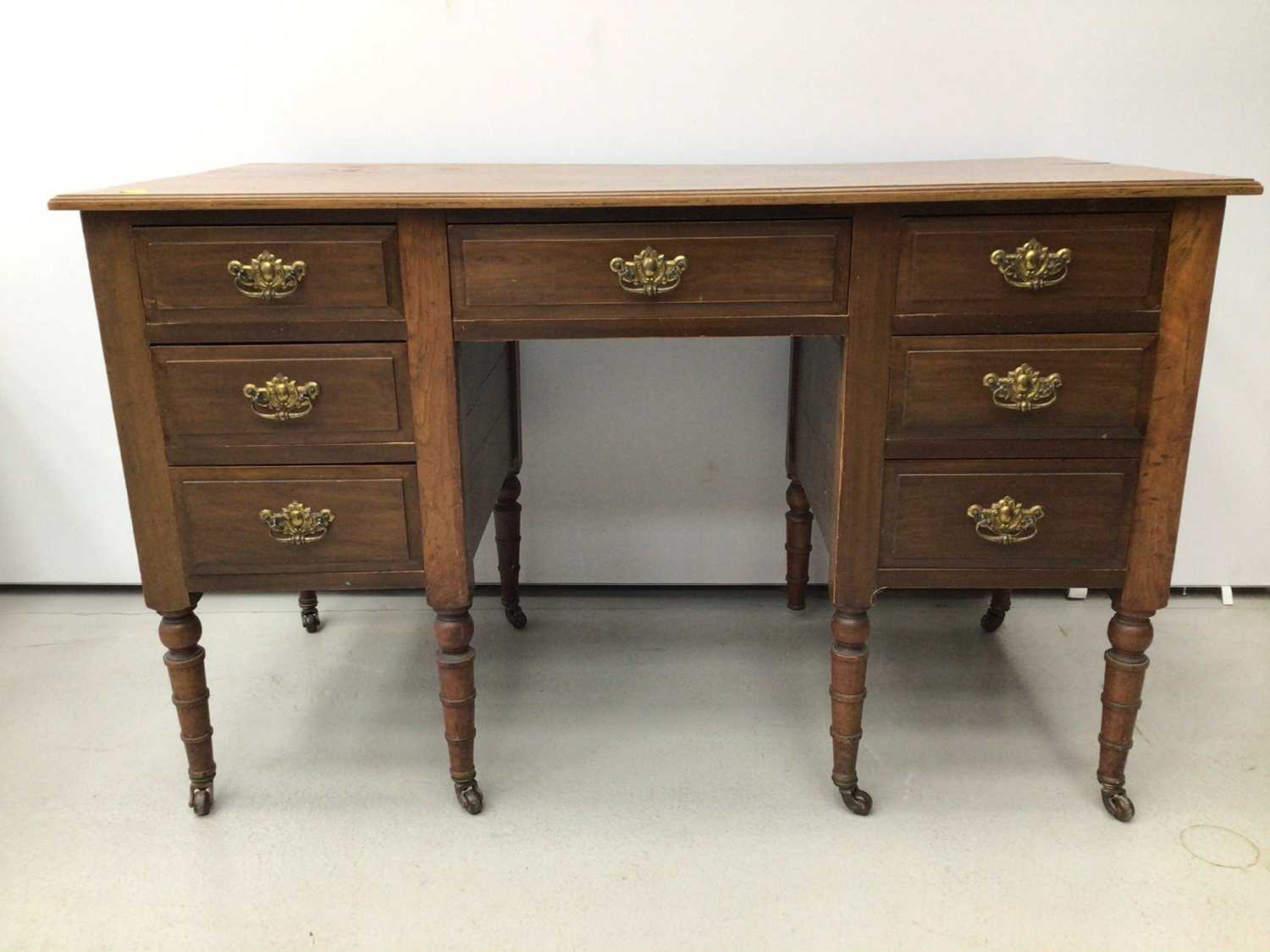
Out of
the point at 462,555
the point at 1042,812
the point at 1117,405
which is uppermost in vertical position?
the point at 1117,405

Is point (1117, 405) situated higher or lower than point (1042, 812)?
higher

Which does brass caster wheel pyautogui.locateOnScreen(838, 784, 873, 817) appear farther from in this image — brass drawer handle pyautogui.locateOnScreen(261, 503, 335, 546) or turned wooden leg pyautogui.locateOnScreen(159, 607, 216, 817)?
turned wooden leg pyautogui.locateOnScreen(159, 607, 216, 817)

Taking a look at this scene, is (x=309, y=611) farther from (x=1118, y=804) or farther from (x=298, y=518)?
(x=1118, y=804)

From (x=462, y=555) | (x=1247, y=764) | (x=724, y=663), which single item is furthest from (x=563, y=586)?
(x=1247, y=764)

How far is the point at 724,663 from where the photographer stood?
6.95ft

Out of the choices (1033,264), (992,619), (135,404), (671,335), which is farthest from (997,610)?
(135,404)

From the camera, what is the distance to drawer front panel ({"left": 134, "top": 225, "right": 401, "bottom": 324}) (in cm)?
142

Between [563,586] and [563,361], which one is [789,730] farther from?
[563,361]

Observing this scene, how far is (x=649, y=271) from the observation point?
4.69 feet

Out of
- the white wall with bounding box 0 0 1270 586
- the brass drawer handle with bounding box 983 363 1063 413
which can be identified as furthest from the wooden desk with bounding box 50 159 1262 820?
the white wall with bounding box 0 0 1270 586

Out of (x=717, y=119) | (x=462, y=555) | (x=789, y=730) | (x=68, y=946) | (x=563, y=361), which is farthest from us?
(x=563, y=361)

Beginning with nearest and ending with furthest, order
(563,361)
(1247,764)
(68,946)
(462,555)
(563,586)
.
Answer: (68,946) < (462,555) < (1247,764) < (563,361) < (563,586)

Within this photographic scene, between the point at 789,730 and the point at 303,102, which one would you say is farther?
the point at 303,102

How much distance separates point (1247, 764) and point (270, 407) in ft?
5.58
